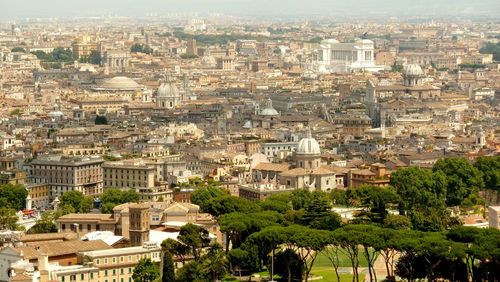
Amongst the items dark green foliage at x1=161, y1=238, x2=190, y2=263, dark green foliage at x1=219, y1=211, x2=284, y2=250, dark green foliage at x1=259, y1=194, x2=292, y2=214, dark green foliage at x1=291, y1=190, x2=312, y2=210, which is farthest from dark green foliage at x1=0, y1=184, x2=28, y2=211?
dark green foliage at x1=161, y1=238, x2=190, y2=263

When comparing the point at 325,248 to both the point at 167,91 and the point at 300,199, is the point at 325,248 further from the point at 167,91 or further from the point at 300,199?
the point at 167,91

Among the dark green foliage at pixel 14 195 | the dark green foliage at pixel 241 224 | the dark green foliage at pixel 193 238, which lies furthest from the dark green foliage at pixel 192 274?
the dark green foliage at pixel 14 195

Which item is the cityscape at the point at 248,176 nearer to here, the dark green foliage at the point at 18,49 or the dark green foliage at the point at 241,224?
the dark green foliage at the point at 241,224

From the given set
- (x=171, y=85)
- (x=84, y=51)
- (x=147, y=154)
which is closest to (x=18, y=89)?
(x=171, y=85)

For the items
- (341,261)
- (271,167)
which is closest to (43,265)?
(341,261)

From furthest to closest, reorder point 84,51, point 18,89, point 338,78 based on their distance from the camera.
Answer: point 84,51 → point 338,78 → point 18,89

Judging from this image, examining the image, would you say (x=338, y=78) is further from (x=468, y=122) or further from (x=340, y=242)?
(x=340, y=242)
